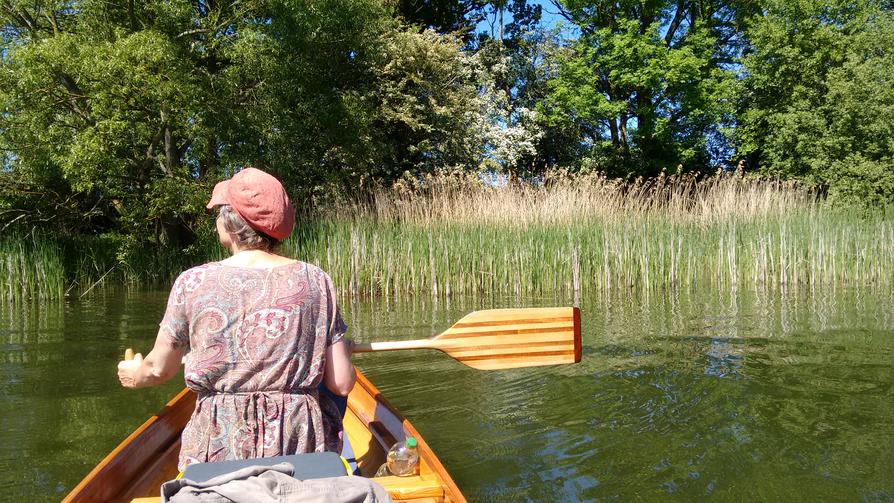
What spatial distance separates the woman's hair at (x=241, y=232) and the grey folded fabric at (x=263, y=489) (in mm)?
675

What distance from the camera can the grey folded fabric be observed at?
188 centimetres

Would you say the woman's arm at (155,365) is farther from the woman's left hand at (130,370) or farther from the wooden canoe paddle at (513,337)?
the wooden canoe paddle at (513,337)

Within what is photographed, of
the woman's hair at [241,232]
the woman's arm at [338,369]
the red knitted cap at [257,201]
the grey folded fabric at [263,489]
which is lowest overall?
the grey folded fabric at [263,489]

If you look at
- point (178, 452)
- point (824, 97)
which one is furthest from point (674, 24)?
point (178, 452)

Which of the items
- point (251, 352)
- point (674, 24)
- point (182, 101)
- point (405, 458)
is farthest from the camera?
point (674, 24)

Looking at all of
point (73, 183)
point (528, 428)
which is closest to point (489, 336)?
point (528, 428)

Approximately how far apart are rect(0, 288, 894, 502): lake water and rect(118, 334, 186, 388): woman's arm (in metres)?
1.27

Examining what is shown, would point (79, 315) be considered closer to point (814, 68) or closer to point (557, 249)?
point (557, 249)

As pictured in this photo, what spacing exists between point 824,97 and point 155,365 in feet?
70.9

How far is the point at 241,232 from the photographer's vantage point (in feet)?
7.53

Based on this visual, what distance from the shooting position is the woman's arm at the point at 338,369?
7.73 feet

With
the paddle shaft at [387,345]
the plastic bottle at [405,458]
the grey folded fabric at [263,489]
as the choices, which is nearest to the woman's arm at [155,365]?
the grey folded fabric at [263,489]

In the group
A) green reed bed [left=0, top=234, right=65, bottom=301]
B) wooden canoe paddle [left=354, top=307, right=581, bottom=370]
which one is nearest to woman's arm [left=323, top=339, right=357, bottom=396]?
wooden canoe paddle [left=354, top=307, right=581, bottom=370]

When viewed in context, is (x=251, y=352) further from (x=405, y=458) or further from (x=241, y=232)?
(x=405, y=458)
